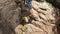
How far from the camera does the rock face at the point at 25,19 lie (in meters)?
4.26

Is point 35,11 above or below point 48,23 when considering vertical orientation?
above

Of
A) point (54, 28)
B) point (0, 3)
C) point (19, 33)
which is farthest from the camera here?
point (0, 3)

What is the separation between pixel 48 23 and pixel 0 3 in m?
1.61

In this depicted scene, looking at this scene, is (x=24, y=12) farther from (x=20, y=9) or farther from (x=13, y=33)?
(x=13, y=33)

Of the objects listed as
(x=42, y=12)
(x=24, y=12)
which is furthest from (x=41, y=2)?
(x=24, y=12)

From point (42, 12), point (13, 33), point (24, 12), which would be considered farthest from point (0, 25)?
point (42, 12)

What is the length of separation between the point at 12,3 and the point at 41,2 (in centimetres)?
87

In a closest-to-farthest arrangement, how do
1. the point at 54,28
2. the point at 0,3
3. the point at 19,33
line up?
1. the point at 19,33
2. the point at 54,28
3. the point at 0,3

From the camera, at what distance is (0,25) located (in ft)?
15.4

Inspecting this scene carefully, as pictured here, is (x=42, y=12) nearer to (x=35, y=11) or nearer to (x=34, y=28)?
(x=35, y=11)

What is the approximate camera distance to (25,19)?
168 inches

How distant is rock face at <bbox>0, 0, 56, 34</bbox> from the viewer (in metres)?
4.26

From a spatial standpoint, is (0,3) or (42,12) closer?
(42,12)

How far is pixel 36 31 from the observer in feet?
14.0
